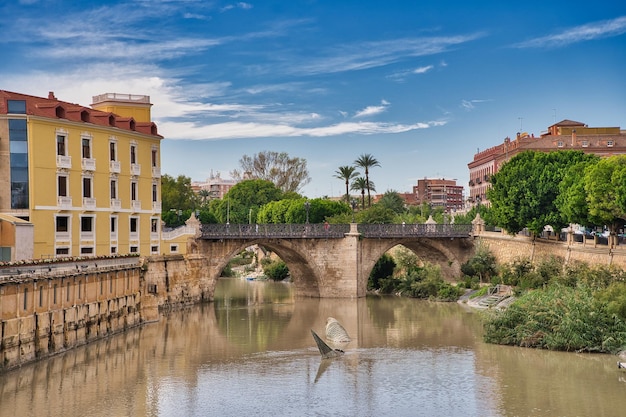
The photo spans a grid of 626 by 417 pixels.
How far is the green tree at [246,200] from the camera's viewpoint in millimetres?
99062

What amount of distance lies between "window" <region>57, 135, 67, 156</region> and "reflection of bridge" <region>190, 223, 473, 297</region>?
1330 centimetres

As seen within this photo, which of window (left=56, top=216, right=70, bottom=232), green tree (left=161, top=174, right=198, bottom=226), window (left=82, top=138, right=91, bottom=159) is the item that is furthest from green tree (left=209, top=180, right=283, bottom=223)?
A: window (left=56, top=216, right=70, bottom=232)

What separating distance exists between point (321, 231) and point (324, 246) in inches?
43.2

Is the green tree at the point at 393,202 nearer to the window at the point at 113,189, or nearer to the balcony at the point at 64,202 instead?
the window at the point at 113,189

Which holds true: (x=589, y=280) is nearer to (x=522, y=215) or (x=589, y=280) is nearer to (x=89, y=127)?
(x=522, y=215)

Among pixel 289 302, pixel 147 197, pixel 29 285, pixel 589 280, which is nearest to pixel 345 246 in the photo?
pixel 289 302

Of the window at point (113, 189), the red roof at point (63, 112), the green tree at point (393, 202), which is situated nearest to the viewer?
the red roof at point (63, 112)

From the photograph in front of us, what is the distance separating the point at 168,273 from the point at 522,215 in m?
22.5

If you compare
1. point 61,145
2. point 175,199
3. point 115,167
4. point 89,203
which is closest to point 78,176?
point 89,203

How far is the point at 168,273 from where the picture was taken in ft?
181

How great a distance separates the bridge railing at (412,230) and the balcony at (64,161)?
22606mm

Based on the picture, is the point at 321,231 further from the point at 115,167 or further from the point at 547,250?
the point at 115,167

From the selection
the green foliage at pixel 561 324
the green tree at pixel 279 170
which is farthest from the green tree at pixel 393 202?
the green foliage at pixel 561 324

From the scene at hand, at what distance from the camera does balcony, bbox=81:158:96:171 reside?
49.1m
